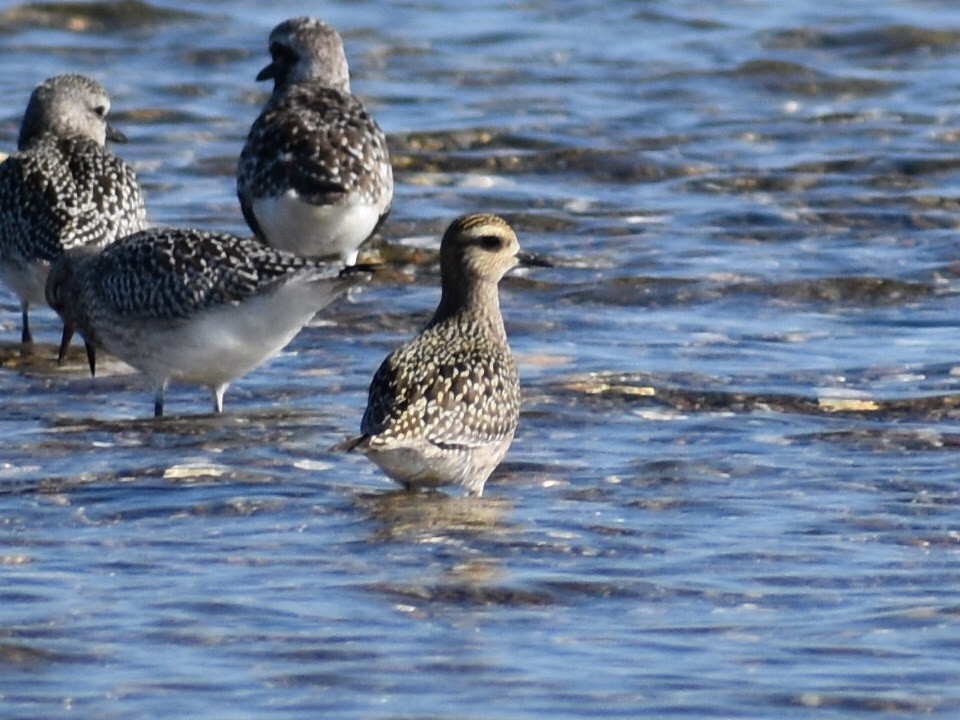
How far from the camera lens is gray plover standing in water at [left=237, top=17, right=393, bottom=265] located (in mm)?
11828

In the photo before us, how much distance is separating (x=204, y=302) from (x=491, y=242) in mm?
1283

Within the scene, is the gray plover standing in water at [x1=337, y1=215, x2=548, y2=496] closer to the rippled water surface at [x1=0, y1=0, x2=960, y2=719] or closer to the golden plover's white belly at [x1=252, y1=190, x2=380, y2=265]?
the rippled water surface at [x1=0, y1=0, x2=960, y2=719]

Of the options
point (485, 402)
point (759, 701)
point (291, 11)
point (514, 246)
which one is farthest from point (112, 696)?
point (291, 11)

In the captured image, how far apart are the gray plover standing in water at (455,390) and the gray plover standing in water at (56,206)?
2.76 metres

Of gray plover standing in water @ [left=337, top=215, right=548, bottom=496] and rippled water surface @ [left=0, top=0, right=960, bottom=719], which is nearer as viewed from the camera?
rippled water surface @ [left=0, top=0, right=960, bottom=719]

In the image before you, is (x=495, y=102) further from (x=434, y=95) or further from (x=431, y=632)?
(x=431, y=632)

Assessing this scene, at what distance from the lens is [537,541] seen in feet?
25.0

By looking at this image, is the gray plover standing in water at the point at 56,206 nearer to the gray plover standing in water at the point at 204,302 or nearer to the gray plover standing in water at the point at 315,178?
the gray plover standing in water at the point at 315,178

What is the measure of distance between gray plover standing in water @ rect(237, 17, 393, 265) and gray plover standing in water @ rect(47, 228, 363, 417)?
210cm

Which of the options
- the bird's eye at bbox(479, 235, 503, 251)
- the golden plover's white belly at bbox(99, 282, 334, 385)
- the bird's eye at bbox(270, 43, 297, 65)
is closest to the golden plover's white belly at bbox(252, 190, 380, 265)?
the bird's eye at bbox(270, 43, 297, 65)

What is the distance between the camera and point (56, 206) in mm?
11086

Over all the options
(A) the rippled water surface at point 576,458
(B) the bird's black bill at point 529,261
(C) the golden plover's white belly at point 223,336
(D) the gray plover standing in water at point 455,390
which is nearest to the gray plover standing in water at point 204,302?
(C) the golden plover's white belly at point 223,336

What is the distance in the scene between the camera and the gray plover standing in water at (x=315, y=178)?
1183 cm

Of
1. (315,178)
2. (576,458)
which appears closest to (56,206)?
(315,178)
